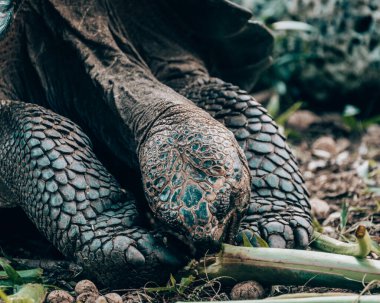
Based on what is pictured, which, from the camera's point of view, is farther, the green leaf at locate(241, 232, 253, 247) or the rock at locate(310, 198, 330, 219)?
the rock at locate(310, 198, 330, 219)

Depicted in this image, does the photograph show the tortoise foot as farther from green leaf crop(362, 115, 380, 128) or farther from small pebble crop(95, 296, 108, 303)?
green leaf crop(362, 115, 380, 128)

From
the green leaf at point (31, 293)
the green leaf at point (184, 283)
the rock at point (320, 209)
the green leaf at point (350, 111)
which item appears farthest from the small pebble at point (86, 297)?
the green leaf at point (350, 111)

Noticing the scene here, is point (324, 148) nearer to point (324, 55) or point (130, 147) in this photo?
point (324, 55)

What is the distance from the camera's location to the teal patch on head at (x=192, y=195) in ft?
8.82

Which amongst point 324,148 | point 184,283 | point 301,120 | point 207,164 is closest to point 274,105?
point 301,120

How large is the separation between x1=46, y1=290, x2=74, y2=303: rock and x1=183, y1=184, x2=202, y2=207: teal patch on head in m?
0.59

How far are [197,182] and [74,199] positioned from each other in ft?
2.16

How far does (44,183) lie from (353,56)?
3.05 m

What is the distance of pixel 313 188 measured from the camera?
4590 millimetres

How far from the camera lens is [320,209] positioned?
4.12 metres

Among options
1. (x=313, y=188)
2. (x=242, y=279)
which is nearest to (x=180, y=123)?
(x=242, y=279)

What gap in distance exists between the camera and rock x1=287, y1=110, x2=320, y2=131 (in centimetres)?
575

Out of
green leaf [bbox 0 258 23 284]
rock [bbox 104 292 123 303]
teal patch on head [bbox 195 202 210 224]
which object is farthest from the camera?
green leaf [bbox 0 258 23 284]

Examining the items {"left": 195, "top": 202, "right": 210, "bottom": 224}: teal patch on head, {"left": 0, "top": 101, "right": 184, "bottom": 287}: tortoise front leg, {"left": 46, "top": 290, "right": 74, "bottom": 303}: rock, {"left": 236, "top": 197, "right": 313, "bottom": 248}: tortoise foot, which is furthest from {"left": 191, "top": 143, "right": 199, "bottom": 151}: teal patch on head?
{"left": 46, "top": 290, "right": 74, "bottom": 303}: rock
